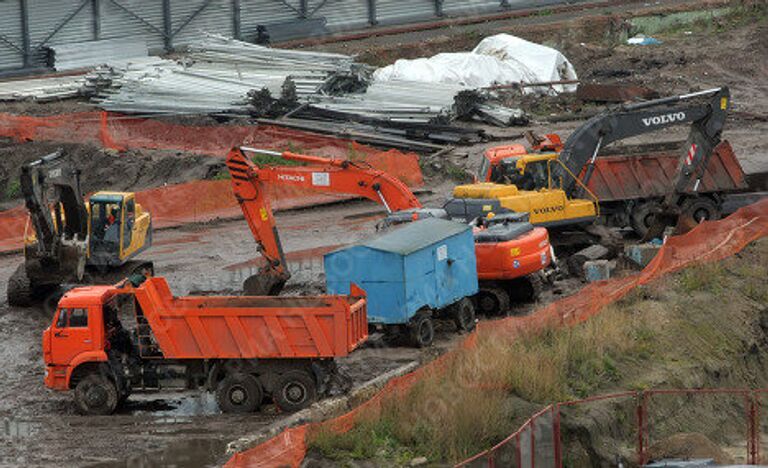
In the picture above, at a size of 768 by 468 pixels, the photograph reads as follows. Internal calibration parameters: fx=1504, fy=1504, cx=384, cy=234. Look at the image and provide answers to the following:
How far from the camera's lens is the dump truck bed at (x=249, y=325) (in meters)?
23.5

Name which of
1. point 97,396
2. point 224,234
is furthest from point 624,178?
point 97,396

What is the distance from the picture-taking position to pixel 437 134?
149 feet

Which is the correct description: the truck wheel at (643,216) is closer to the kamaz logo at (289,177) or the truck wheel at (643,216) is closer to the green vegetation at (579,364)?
the green vegetation at (579,364)

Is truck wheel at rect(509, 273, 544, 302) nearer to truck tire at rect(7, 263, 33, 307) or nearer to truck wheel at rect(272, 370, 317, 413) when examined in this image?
truck wheel at rect(272, 370, 317, 413)

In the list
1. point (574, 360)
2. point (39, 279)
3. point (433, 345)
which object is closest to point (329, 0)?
point (39, 279)

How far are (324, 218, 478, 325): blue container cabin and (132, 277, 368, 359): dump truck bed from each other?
2.45 metres

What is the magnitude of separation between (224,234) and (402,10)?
2404cm

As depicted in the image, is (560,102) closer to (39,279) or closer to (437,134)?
(437,134)

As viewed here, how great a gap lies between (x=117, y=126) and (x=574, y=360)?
1047 inches

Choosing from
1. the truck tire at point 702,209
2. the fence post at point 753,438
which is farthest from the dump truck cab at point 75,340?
the truck tire at point 702,209

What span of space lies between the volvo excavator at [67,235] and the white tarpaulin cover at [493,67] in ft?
57.3

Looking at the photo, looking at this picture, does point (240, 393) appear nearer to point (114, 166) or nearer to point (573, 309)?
point (573, 309)

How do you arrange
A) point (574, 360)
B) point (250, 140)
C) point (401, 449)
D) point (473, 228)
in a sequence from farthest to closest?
point (250, 140), point (473, 228), point (574, 360), point (401, 449)

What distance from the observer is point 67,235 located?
3250cm
